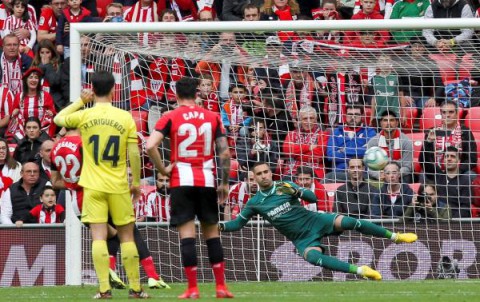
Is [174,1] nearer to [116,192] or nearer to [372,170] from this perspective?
[372,170]

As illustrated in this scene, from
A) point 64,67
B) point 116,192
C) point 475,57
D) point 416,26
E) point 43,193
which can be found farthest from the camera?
point 64,67

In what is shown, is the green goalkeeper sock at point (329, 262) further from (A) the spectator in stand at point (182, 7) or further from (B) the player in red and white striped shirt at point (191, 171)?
(A) the spectator in stand at point (182, 7)

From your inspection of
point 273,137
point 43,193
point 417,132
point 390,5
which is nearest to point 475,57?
point 417,132

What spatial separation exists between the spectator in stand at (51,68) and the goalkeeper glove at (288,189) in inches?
237

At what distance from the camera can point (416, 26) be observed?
1450 centimetres

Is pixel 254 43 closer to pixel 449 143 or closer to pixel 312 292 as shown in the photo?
pixel 449 143

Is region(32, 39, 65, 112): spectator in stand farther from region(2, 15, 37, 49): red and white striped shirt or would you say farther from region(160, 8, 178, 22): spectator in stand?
region(160, 8, 178, 22): spectator in stand

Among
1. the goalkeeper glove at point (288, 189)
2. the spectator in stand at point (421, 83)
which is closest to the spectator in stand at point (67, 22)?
the spectator in stand at point (421, 83)

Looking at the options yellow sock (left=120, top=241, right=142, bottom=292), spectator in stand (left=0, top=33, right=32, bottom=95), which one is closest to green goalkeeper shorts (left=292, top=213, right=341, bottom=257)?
yellow sock (left=120, top=241, right=142, bottom=292)

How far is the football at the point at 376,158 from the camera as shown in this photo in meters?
14.9

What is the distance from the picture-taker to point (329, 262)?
13703mm

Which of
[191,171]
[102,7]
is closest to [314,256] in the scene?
[191,171]

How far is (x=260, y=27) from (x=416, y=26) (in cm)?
178

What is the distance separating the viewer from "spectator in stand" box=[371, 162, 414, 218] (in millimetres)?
15500
